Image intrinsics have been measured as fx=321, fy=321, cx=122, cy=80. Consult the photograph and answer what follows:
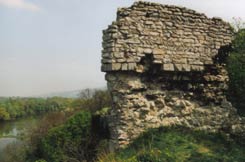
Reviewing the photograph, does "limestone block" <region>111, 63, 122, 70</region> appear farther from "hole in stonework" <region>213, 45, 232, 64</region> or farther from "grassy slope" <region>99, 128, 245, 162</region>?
"hole in stonework" <region>213, 45, 232, 64</region>

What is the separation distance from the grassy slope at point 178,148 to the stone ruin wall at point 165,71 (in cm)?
29

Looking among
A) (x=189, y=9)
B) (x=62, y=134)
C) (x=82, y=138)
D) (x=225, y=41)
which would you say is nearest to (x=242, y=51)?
Result: (x=225, y=41)

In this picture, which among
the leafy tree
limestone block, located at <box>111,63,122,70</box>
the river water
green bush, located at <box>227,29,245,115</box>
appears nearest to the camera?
limestone block, located at <box>111,63,122,70</box>

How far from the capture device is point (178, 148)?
6.80m

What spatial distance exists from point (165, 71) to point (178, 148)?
6.51 ft

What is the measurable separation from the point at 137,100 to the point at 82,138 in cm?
270

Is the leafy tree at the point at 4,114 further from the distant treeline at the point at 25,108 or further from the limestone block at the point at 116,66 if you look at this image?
the limestone block at the point at 116,66

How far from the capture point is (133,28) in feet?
24.8

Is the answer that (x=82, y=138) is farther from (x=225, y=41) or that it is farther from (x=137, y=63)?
(x=225, y=41)

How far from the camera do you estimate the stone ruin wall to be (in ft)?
24.1

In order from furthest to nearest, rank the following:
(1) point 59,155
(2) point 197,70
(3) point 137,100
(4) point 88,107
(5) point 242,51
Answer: (4) point 88,107 → (1) point 59,155 → (5) point 242,51 → (2) point 197,70 → (3) point 137,100

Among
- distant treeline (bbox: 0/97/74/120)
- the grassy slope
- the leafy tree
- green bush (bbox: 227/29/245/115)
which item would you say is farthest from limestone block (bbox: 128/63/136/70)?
the leafy tree

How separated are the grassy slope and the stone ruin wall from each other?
29cm

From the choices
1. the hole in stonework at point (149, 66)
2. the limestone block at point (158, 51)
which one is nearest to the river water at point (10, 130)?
the hole in stonework at point (149, 66)
